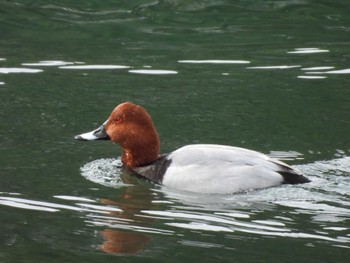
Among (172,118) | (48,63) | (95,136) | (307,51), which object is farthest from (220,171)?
(307,51)

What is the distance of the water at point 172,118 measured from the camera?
9148 millimetres

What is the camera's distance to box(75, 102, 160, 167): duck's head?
11.8 metres

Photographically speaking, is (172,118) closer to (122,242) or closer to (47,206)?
(47,206)

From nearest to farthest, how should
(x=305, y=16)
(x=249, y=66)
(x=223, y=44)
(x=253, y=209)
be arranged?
1. (x=253, y=209)
2. (x=249, y=66)
3. (x=223, y=44)
4. (x=305, y=16)

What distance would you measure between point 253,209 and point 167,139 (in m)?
2.94

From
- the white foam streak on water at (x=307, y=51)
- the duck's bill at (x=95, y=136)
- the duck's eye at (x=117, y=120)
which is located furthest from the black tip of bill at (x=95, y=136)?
the white foam streak on water at (x=307, y=51)

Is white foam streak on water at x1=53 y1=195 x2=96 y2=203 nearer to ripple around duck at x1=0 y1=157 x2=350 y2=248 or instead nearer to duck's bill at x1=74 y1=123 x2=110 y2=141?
ripple around duck at x1=0 y1=157 x2=350 y2=248

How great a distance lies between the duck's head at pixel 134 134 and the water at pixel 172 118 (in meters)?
0.28

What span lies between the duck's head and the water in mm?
275

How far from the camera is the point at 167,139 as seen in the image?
13.0 metres

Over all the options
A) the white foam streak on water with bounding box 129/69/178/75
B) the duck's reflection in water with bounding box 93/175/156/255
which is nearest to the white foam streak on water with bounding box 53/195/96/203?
the duck's reflection in water with bounding box 93/175/156/255

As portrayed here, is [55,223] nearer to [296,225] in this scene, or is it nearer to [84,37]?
[296,225]

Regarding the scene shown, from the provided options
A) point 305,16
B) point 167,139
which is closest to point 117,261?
point 167,139

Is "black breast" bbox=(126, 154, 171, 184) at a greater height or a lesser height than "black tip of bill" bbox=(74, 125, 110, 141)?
lesser
